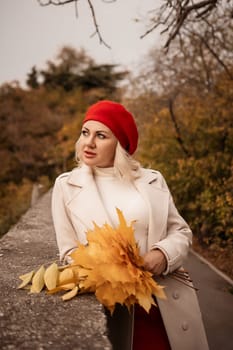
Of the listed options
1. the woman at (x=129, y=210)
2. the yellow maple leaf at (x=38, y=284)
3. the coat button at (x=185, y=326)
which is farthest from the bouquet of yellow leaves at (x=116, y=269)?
the coat button at (x=185, y=326)

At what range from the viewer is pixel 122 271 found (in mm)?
1555

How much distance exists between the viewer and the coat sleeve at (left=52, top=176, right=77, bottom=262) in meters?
2.06

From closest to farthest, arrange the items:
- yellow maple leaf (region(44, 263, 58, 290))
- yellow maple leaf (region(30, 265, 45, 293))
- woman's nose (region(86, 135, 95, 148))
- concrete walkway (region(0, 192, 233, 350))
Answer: concrete walkway (region(0, 192, 233, 350)) → yellow maple leaf (region(44, 263, 58, 290)) → yellow maple leaf (region(30, 265, 45, 293)) → woman's nose (region(86, 135, 95, 148))

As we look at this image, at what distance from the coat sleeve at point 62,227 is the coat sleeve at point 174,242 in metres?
0.46

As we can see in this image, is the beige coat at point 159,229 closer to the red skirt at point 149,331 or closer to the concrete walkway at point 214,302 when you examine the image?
the red skirt at point 149,331

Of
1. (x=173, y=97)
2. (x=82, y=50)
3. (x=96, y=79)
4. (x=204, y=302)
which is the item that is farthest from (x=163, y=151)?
(x=82, y=50)

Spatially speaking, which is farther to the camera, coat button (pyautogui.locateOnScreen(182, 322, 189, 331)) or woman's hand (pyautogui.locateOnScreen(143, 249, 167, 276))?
coat button (pyautogui.locateOnScreen(182, 322, 189, 331))

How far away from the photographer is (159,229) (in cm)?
211

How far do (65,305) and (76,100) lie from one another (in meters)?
32.9

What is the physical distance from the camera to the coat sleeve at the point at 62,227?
2.06 metres

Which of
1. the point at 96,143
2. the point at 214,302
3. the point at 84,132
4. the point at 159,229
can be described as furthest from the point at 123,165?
the point at 214,302

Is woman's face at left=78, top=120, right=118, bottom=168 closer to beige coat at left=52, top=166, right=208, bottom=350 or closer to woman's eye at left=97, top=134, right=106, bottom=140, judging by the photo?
woman's eye at left=97, top=134, right=106, bottom=140

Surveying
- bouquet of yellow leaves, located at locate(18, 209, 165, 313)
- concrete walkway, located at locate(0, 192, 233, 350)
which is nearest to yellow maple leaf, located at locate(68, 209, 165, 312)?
bouquet of yellow leaves, located at locate(18, 209, 165, 313)

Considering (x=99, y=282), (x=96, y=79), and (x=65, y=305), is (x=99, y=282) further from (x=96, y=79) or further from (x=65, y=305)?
(x=96, y=79)
